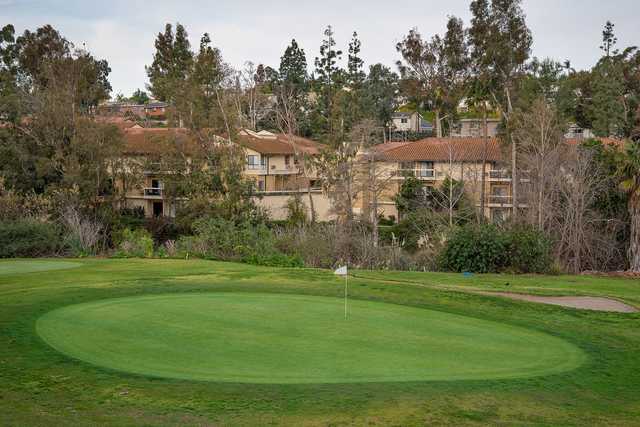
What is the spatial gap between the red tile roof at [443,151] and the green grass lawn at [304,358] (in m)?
38.8

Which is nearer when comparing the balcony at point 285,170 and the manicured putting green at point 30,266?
the manicured putting green at point 30,266

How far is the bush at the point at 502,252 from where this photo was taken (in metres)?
26.2

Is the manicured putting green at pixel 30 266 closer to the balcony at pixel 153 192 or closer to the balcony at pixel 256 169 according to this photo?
the balcony at pixel 153 192

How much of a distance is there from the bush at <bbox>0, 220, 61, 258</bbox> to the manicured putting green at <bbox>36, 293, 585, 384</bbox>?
15.6 m

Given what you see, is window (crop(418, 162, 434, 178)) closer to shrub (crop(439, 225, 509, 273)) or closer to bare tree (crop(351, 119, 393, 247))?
bare tree (crop(351, 119, 393, 247))

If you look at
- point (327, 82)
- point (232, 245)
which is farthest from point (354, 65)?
point (232, 245)

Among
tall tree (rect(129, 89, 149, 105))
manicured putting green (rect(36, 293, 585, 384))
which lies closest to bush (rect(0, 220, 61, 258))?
manicured putting green (rect(36, 293, 585, 384))

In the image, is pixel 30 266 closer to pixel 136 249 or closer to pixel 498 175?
pixel 136 249

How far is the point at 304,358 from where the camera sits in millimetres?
10852

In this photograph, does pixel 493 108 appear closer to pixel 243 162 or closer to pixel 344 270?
pixel 243 162

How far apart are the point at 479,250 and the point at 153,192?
40.9 meters

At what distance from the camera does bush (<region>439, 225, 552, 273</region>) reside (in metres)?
26.2

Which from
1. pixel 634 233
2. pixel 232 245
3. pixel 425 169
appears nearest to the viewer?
pixel 232 245

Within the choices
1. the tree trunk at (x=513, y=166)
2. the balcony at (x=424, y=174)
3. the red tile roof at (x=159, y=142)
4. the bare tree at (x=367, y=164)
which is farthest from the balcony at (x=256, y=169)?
the tree trunk at (x=513, y=166)
